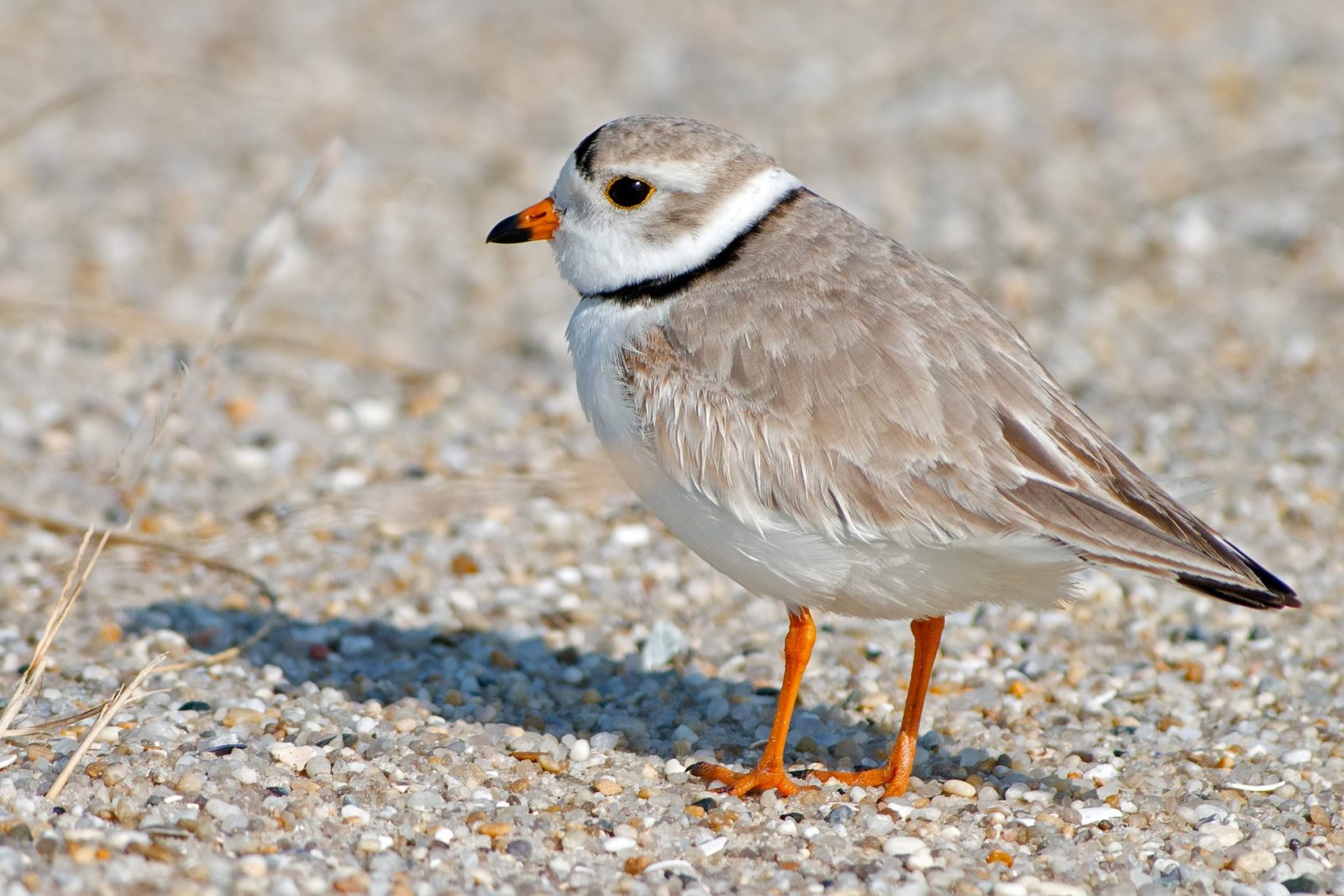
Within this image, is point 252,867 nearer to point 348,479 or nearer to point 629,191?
point 629,191

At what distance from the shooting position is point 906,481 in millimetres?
3926

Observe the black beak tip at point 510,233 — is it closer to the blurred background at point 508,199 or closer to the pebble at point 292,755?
the blurred background at point 508,199

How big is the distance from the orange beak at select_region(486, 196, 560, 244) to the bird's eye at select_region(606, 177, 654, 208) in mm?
258

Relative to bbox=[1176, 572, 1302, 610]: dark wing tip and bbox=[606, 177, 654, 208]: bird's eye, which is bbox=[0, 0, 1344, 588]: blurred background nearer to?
bbox=[606, 177, 654, 208]: bird's eye

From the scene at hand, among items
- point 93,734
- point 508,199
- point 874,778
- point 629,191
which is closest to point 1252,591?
point 874,778

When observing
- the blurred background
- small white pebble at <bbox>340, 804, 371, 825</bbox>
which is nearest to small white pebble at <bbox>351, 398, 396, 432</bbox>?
the blurred background

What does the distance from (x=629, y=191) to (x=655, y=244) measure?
0.19 metres

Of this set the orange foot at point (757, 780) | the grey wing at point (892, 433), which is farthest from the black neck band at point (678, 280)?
the orange foot at point (757, 780)

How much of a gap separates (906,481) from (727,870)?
3.54ft

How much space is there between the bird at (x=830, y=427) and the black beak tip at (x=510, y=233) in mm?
279

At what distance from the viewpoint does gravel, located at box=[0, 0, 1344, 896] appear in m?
3.98

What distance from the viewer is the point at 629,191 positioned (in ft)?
15.0

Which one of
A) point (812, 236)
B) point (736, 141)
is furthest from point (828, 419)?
point (736, 141)

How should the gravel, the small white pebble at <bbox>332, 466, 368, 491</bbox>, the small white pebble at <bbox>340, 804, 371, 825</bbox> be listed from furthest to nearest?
1. the small white pebble at <bbox>332, 466, 368, 491</bbox>
2. the gravel
3. the small white pebble at <bbox>340, 804, 371, 825</bbox>
